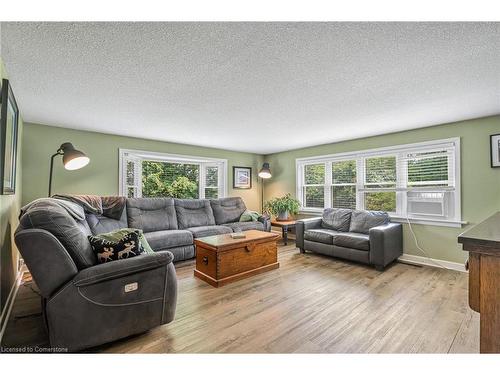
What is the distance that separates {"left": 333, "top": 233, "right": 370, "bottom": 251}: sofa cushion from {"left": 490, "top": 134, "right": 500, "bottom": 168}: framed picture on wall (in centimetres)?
180

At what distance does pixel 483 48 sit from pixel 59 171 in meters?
4.94

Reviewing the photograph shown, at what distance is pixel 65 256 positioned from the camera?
156 cm

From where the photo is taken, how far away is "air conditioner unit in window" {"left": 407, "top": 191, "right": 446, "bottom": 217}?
11.5 feet

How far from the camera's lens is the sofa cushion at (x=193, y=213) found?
427cm

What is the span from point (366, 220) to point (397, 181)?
843mm

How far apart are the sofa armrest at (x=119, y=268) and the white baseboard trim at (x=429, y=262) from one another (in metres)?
3.66

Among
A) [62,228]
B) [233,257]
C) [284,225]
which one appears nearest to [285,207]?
[284,225]

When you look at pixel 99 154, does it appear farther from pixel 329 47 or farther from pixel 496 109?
pixel 496 109

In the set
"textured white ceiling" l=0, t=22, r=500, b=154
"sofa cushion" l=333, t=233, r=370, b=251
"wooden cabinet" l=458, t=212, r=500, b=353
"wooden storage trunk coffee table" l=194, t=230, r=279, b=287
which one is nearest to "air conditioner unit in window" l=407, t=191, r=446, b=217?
"sofa cushion" l=333, t=233, r=370, b=251

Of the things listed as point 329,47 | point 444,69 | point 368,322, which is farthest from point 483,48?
point 368,322

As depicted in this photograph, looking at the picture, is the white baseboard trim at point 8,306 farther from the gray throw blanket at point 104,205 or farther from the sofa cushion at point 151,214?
the sofa cushion at point 151,214

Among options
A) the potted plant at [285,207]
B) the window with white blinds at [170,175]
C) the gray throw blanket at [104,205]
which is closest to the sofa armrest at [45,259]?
the gray throw blanket at [104,205]

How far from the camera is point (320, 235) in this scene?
13.0ft
